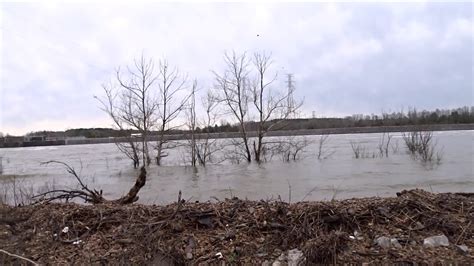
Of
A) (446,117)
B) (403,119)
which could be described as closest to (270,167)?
(403,119)

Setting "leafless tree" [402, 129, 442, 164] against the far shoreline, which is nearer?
"leafless tree" [402, 129, 442, 164]

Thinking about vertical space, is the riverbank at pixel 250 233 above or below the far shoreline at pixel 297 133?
below

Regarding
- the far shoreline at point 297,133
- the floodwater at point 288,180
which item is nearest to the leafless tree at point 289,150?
the floodwater at point 288,180

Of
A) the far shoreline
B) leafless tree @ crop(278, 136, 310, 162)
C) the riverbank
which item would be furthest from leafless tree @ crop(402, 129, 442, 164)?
the riverbank

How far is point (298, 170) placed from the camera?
21.8m

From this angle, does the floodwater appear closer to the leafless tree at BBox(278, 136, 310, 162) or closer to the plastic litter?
the leafless tree at BBox(278, 136, 310, 162)

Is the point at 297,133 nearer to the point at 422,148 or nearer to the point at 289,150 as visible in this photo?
the point at 289,150

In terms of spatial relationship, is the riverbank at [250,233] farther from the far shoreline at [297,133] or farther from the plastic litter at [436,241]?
the far shoreline at [297,133]

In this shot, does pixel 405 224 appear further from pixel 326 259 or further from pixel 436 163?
Answer: pixel 436 163

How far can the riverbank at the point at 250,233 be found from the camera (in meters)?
4.62

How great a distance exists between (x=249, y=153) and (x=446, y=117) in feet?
249

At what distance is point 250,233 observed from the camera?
517cm

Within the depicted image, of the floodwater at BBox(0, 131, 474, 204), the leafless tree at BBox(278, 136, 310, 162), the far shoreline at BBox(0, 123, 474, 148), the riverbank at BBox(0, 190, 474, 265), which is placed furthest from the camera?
the leafless tree at BBox(278, 136, 310, 162)

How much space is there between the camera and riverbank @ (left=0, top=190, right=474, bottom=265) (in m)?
4.62
